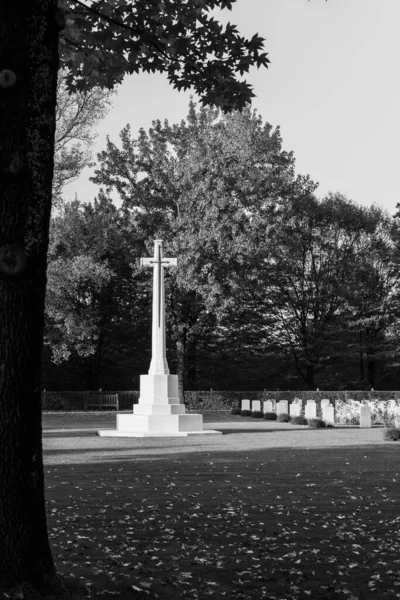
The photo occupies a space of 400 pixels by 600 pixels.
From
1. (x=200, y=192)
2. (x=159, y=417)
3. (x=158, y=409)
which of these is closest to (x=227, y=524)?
(x=159, y=417)

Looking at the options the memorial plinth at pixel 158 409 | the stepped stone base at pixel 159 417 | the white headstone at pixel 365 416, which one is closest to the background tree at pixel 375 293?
the white headstone at pixel 365 416

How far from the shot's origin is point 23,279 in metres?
4.21

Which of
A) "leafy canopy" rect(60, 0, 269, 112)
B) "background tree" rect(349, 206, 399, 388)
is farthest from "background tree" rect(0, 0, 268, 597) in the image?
"background tree" rect(349, 206, 399, 388)

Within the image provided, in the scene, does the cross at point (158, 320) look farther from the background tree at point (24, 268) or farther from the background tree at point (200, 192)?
the background tree at point (24, 268)

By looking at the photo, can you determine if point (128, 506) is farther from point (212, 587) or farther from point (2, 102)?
point (2, 102)

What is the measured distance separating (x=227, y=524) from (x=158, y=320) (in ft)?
48.1

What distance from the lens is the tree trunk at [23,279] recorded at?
415 cm

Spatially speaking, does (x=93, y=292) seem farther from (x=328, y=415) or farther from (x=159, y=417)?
(x=159, y=417)

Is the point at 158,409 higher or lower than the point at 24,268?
lower

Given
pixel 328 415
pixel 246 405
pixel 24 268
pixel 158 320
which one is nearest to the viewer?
pixel 24 268

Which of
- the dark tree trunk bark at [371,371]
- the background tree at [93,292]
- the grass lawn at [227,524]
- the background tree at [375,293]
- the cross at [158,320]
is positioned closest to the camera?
the grass lawn at [227,524]

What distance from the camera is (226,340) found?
142ft

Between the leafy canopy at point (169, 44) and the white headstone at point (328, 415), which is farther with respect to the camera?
the white headstone at point (328, 415)

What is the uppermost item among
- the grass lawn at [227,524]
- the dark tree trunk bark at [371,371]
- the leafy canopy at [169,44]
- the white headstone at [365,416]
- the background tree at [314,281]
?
the background tree at [314,281]
